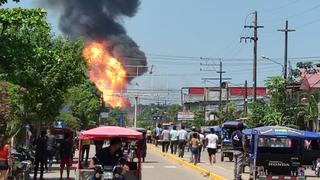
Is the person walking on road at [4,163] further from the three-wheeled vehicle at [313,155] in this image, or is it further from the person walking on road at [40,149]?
the three-wheeled vehicle at [313,155]

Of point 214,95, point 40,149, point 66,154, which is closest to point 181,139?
point 66,154

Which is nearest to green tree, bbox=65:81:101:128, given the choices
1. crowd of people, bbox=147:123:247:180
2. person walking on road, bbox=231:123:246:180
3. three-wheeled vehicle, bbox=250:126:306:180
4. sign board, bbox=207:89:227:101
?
crowd of people, bbox=147:123:247:180

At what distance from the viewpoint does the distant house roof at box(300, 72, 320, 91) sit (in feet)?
196

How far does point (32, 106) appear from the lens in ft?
99.0

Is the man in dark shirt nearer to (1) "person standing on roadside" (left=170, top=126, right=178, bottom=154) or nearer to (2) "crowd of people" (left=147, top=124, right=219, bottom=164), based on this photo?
(2) "crowd of people" (left=147, top=124, right=219, bottom=164)

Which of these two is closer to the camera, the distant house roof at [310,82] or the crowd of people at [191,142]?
the crowd of people at [191,142]

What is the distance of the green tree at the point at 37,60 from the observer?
16.6 metres

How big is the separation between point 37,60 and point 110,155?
6.37m

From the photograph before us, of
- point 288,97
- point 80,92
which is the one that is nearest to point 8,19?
point 288,97

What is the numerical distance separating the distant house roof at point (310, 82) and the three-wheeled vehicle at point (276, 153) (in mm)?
37288

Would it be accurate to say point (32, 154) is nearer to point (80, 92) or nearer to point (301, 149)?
point (301, 149)

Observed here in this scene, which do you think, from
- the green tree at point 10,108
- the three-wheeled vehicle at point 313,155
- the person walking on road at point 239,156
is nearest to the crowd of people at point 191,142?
the three-wheeled vehicle at point 313,155

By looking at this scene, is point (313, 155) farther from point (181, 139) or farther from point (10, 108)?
point (10, 108)

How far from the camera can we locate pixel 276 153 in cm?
2230
